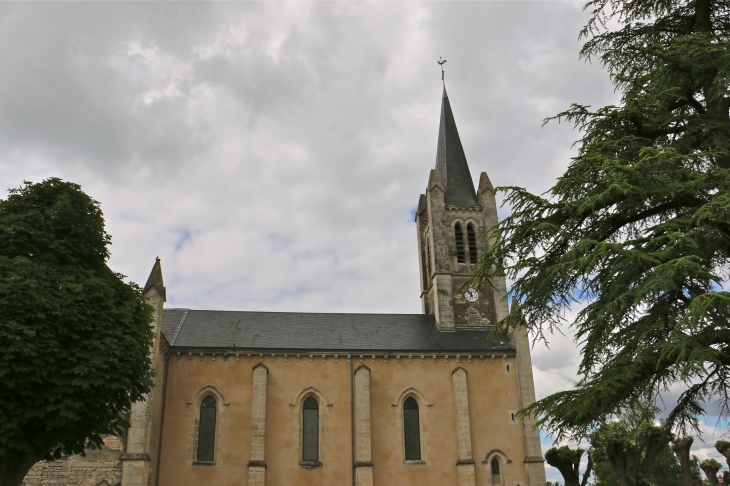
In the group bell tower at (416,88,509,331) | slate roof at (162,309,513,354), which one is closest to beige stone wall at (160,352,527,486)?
slate roof at (162,309,513,354)

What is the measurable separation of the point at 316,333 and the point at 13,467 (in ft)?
54.2

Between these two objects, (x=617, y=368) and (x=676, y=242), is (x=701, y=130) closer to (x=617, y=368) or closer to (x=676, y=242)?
(x=676, y=242)

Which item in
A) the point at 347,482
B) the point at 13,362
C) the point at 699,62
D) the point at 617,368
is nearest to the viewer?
the point at 617,368

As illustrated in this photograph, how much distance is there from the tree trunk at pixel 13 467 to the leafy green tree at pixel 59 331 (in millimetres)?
23

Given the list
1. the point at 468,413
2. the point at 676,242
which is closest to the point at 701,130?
the point at 676,242

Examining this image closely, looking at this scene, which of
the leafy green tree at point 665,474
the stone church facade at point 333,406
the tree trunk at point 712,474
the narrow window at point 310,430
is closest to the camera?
the stone church facade at point 333,406

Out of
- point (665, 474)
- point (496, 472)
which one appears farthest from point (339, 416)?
point (665, 474)

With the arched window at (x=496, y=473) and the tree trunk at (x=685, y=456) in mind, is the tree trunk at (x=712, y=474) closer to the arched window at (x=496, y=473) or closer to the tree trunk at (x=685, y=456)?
the tree trunk at (x=685, y=456)

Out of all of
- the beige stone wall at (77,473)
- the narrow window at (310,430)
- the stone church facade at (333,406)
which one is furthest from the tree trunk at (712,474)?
the beige stone wall at (77,473)

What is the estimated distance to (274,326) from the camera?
30609 millimetres

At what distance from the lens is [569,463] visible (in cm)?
2702

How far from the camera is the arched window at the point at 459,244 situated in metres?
33.8

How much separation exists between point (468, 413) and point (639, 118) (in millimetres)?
18462

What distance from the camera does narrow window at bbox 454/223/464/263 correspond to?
33844 mm
